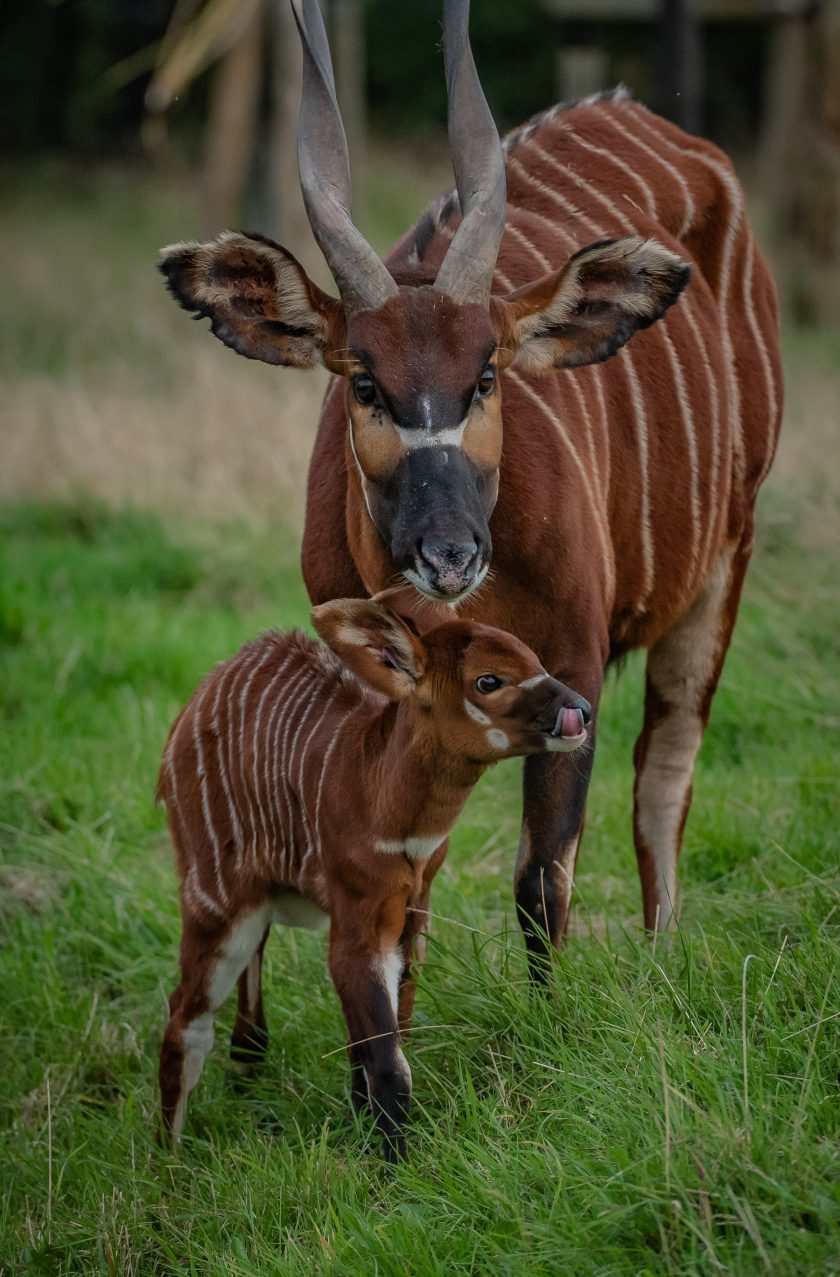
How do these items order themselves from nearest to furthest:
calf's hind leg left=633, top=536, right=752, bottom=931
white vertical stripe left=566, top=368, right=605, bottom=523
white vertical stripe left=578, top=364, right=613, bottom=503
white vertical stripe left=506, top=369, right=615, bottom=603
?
white vertical stripe left=506, top=369, right=615, bottom=603 → white vertical stripe left=566, top=368, right=605, bottom=523 → white vertical stripe left=578, top=364, right=613, bottom=503 → calf's hind leg left=633, top=536, right=752, bottom=931

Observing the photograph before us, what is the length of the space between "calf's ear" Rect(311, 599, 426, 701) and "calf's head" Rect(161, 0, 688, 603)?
4.6 inches

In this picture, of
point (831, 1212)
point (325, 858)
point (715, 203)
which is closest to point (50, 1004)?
point (325, 858)

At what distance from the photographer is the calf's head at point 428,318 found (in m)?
3.32

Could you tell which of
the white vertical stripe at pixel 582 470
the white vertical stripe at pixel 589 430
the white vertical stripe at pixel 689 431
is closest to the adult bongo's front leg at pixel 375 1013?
the white vertical stripe at pixel 582 470

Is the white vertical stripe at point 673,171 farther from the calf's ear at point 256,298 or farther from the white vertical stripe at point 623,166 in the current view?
the calf's ear at point 256,298

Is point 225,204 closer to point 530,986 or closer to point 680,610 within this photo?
point 680,610

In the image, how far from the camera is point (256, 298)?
375cm

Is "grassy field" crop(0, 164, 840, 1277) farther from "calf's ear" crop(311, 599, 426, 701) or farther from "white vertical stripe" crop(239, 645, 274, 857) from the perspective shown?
"calf's ear" crop(311, 599, 426, 701)

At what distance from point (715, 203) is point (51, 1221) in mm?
3201

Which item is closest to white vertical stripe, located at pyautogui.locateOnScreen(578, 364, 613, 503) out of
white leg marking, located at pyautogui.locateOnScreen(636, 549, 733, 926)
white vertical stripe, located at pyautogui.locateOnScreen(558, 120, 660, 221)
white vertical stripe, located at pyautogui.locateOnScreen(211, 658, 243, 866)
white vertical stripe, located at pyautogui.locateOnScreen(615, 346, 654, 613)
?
white vertical stripe, located at pyautogui.locateOnScreen(615, 346, 654, 613)

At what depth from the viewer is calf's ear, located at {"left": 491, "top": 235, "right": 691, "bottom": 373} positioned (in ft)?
12.4

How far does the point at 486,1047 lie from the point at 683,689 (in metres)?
1.57

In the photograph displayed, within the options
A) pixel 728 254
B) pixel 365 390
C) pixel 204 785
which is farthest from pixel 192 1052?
pixel 728 254

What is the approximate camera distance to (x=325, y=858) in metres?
3.50
